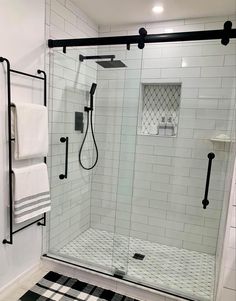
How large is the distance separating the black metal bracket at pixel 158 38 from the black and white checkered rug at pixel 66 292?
213 centimetres

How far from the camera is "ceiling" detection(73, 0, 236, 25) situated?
228 centimetres

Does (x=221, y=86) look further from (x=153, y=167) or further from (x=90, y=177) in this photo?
(x=90, y=177)

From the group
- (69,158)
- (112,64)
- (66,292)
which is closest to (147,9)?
(112,64)

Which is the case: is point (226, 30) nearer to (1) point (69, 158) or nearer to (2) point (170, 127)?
(2) point (170, 127)

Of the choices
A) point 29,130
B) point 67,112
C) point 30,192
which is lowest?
point 30,192

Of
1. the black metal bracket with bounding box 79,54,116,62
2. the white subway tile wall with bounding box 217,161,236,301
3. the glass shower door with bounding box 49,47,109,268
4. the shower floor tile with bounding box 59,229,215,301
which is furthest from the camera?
the black metal bracket with bounding box 79,54,116,62

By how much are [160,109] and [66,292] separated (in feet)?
6.92

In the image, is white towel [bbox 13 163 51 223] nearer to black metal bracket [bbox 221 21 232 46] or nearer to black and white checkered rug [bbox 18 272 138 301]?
black and white checkered rug [bbox 18 272 138 301]

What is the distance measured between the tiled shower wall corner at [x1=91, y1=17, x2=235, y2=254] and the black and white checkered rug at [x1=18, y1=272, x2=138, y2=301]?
828 millimetres

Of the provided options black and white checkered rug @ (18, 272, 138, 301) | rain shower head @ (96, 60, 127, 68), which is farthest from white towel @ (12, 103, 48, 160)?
black and white checkered rug @ (18, 272, 138, 301)

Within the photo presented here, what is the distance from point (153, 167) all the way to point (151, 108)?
712mm

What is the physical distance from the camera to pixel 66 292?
2.03 m

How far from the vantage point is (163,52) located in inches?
107

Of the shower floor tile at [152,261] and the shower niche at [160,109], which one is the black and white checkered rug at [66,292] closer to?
the shower floor tile at [152,261]
